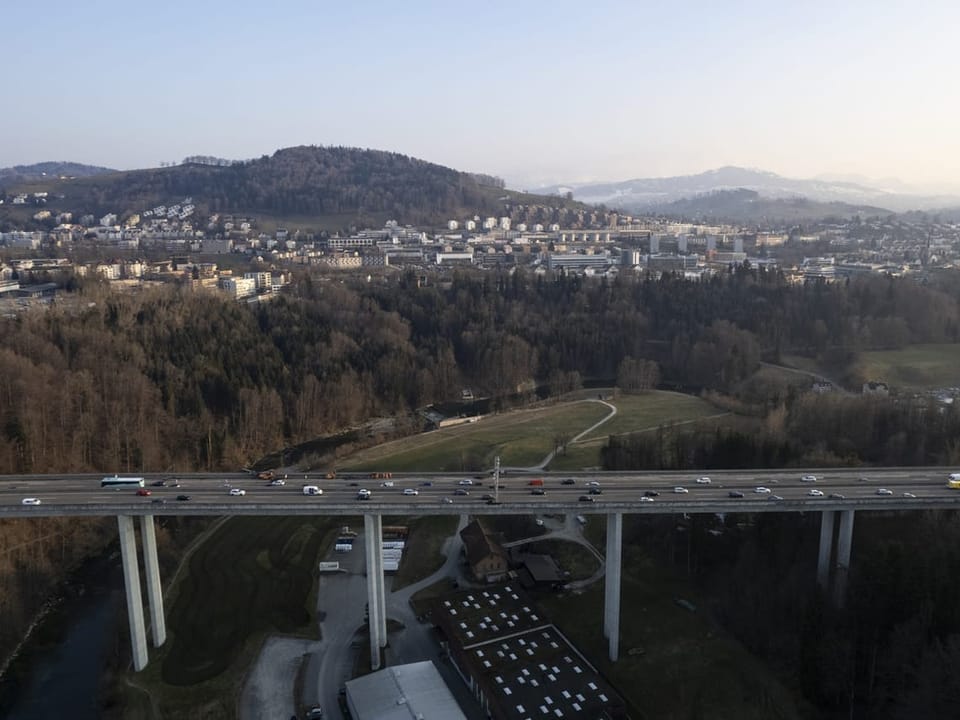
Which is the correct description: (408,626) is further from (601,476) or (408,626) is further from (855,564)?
(855,564)

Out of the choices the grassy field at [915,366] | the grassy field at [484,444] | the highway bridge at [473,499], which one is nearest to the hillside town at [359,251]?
the grassy field at [915,366]

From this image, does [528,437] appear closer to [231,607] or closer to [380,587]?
[231,607]

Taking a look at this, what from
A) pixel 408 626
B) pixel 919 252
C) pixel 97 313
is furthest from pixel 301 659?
pixel 919 252

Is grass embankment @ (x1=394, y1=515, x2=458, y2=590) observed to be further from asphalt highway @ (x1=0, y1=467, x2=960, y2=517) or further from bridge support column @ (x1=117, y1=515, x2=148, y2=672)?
bridge support column @ (x1=117, y1=515, x2=148, y2=672)

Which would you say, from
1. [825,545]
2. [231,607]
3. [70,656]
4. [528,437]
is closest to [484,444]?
[528,437]

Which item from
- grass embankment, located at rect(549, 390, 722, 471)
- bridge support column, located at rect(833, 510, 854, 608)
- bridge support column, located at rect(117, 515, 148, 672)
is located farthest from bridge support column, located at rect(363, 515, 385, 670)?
grass embankment, located at rect(549, 390, 722, 471)

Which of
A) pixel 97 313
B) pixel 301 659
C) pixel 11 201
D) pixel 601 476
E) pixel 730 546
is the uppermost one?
pixel 11 201
